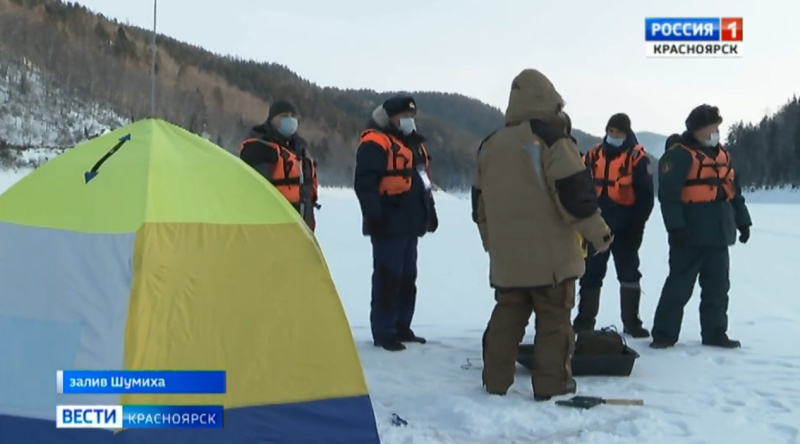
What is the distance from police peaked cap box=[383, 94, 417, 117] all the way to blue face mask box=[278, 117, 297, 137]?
754 mm

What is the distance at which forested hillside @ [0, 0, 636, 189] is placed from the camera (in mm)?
64606

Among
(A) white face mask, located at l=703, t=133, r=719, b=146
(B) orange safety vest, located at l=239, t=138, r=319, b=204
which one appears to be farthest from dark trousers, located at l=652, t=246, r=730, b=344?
(B) orange safety vest, located at l=239, t=138, r=319, b=204

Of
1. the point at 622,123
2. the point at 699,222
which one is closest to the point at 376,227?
the point at 622,123

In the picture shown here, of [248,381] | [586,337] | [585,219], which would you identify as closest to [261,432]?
[248,381]

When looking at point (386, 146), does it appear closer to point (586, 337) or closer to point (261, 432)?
point (586, 337)

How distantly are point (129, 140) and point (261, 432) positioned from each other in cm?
163

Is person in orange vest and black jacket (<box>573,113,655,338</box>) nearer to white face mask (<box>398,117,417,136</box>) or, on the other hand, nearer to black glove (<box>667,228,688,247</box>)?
black glove (<box>667,228,688,247</box>)

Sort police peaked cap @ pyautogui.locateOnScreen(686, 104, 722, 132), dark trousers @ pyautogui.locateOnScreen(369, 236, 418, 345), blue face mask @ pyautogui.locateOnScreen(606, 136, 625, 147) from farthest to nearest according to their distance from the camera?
blue face mask @ pyautogui.locateOnScreen(606, 136, 625, 147)
dark trousers @ pyautogui.locateOnScreen(369, 236, 418, 345)
police peaked cap @ pyautogui.locateOnScreen(686, 104, 722, 132)

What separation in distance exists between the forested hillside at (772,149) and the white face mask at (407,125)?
76.5 metres

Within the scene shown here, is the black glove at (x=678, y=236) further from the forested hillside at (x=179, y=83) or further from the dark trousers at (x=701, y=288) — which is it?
the forested hillside at (x=179, y=83)

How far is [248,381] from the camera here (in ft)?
12.1

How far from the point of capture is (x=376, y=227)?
620 cm

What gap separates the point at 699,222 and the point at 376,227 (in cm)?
249

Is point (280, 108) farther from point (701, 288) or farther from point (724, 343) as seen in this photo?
point (724, 343)
